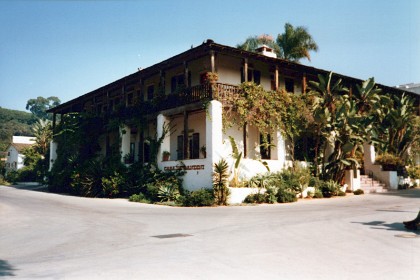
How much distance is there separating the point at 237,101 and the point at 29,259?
14.2m

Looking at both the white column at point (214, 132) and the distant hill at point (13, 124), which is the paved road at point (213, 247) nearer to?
A: the white column at point (214, 132)

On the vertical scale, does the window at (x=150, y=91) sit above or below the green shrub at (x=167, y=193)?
above

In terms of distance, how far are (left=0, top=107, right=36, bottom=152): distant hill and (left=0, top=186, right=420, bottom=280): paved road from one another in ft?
256

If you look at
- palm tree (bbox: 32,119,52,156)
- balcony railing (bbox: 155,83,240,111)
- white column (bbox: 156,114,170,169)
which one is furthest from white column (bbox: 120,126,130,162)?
palm tree (bbox: 32,119,52,156)

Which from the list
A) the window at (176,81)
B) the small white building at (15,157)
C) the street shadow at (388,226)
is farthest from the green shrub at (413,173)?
the small white building at (15,157)

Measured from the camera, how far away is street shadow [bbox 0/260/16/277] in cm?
555

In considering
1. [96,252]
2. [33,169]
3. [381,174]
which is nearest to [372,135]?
[381,174]

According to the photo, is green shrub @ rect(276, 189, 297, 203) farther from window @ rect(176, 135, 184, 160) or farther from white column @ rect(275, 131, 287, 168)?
window @ rect(176, 135, 184, 160)

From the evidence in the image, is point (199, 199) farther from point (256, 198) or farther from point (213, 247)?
point (213, 247)

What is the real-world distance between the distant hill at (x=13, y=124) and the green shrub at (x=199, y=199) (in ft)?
239

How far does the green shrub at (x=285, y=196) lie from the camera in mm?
17781

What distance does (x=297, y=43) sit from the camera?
3109 centimetres

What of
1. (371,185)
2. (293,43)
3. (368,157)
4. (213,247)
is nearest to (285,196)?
(371,185)

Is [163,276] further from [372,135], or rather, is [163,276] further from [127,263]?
[372,135]
